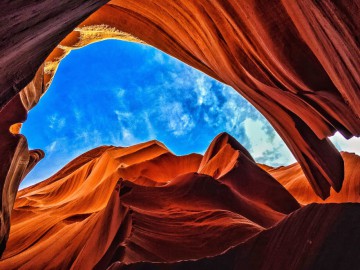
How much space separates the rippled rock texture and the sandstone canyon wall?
3.68 feet

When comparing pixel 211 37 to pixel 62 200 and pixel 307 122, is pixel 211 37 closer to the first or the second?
pixel 307 122

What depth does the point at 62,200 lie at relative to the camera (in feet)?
40.6

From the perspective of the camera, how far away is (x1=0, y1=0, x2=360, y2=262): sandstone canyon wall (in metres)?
2.54

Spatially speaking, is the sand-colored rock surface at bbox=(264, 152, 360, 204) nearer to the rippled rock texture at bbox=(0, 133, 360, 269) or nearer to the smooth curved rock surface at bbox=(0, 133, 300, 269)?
the rippled rock texture at bbox=(0, 133, 360, 269)

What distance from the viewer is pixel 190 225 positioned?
5258 mm

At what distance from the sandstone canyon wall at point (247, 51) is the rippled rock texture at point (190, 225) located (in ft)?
3.68

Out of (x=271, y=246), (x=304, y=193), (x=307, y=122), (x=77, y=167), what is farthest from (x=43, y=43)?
(x=77, y=167)

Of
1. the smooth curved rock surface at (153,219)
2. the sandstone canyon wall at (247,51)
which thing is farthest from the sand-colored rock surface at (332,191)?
the sandstone canyon wall at (247,51)

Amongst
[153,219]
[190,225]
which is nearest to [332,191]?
[190,225]

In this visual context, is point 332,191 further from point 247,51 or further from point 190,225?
point 190,225

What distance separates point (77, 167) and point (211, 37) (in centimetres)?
1189

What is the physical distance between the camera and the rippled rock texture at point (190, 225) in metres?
3.10

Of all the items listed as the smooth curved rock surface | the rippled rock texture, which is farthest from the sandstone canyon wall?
the rippled rock texture

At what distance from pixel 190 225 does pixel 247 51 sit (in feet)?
10.4
